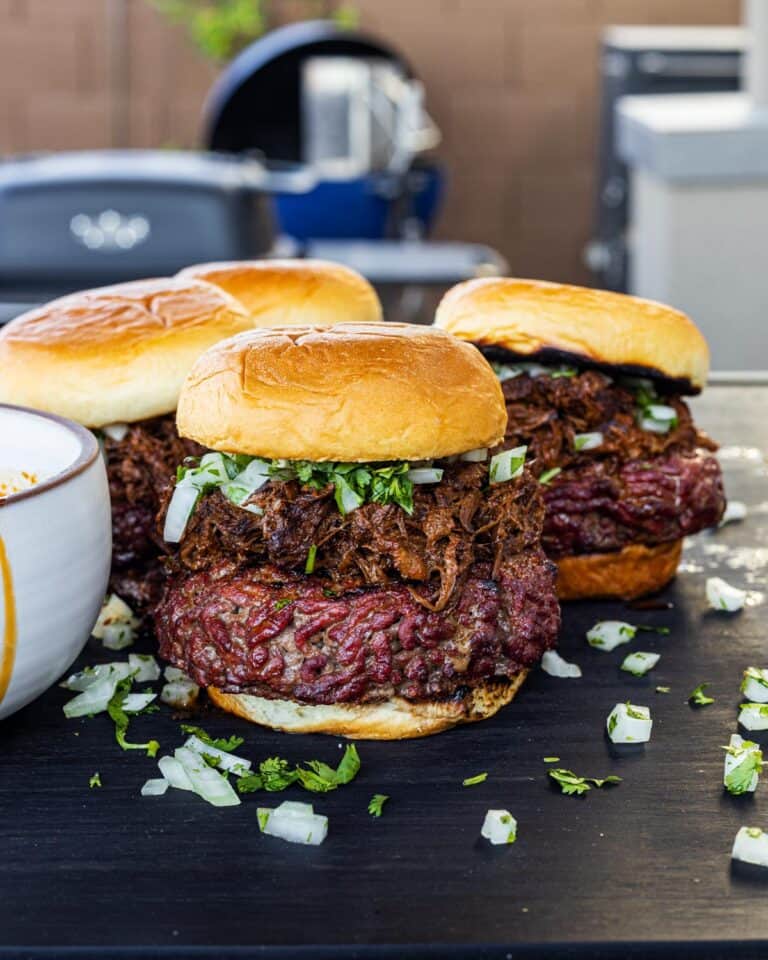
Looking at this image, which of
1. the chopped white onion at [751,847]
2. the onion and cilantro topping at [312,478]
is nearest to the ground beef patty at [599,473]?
the onion and cilantro topping at [312,478]

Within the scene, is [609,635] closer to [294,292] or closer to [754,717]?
[754,717]

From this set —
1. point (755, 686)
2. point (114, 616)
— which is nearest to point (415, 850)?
point (755, 686)

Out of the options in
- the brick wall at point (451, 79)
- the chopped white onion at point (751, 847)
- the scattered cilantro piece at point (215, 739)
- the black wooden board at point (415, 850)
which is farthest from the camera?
the brick wall at point (451, 79)

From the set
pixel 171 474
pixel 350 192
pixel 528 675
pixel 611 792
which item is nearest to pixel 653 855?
pixel 611 792

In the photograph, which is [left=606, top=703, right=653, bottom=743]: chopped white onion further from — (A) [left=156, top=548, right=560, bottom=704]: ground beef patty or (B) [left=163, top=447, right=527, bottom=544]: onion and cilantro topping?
(B) [left=163, top=447, right=527, bottom=544]: onion and cilantro topping

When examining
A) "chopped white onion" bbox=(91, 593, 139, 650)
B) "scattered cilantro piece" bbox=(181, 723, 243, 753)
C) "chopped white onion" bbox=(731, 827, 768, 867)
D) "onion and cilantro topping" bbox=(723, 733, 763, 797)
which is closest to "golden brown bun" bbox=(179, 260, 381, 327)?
"chopped white onion" bbox=(91, 593, 139, 650)

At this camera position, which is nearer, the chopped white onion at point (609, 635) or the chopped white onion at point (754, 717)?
the chopped white onion at point (754, 717)

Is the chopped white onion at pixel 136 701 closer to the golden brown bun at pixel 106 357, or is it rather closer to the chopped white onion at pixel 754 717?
the golden brown bun at pixel 106 357
